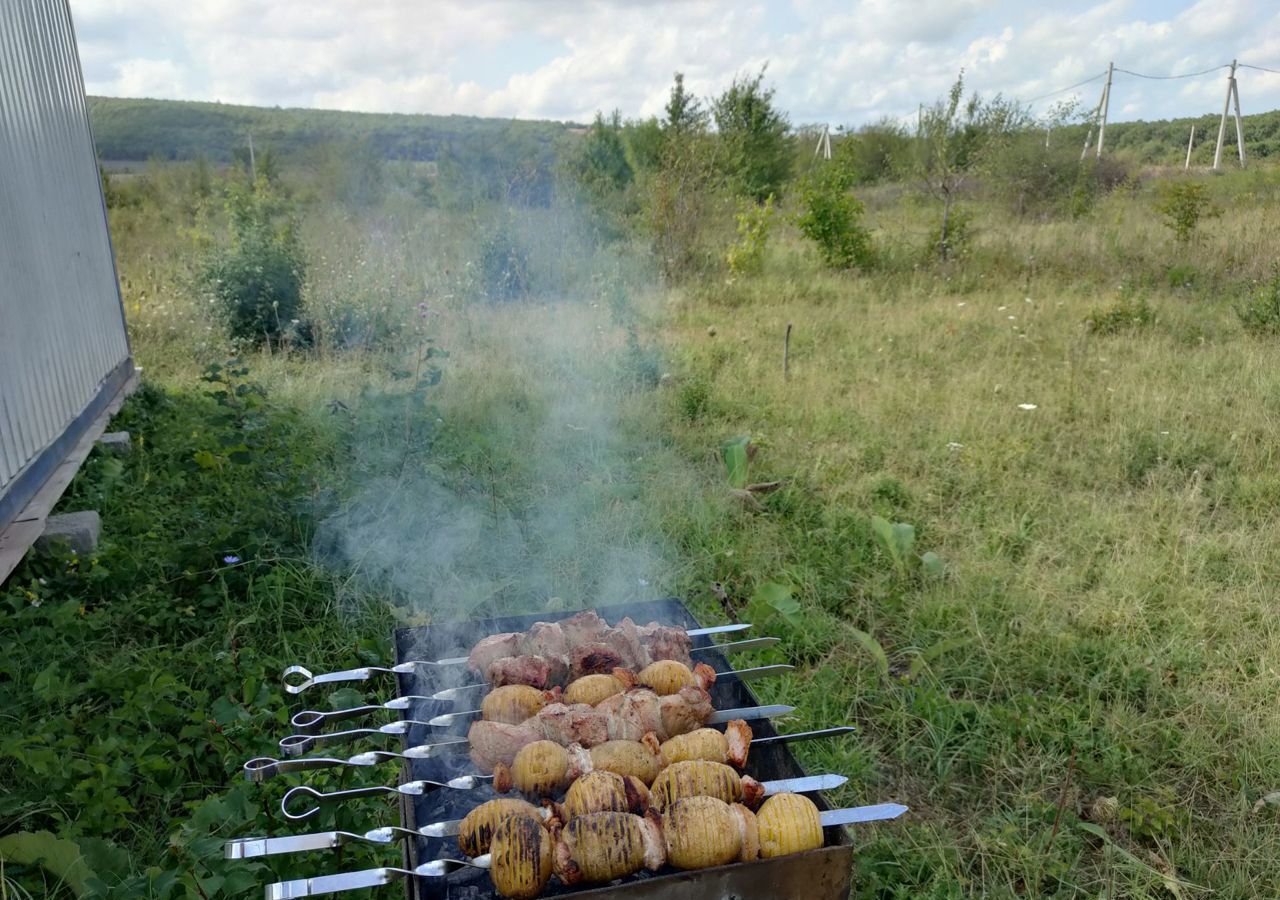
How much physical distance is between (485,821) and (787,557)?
9.13ft

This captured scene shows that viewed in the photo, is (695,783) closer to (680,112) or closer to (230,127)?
(680,112)

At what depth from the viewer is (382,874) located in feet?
4.81

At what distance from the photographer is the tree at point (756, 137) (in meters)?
14.9

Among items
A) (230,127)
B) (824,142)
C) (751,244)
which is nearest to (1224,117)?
(824,142)

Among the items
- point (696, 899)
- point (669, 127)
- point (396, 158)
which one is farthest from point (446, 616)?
point (396, 158)

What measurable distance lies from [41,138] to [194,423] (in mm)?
2006

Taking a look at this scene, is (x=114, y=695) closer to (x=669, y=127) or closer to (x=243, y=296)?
(x=243, y=296)

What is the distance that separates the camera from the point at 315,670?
324 cm

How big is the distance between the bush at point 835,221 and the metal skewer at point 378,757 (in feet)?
33.1

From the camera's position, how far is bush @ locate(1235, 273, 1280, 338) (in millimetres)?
7480

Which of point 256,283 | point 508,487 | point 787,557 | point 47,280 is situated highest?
point 47,280

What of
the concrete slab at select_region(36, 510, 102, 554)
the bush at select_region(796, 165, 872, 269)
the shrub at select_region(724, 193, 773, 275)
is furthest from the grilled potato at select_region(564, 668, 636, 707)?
the bush at select_region(796, 165, 872, 269)

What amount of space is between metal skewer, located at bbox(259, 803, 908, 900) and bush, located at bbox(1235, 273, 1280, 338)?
8016 mm

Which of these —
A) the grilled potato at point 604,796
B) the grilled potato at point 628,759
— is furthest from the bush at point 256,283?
the grilled potato at point 604,796
